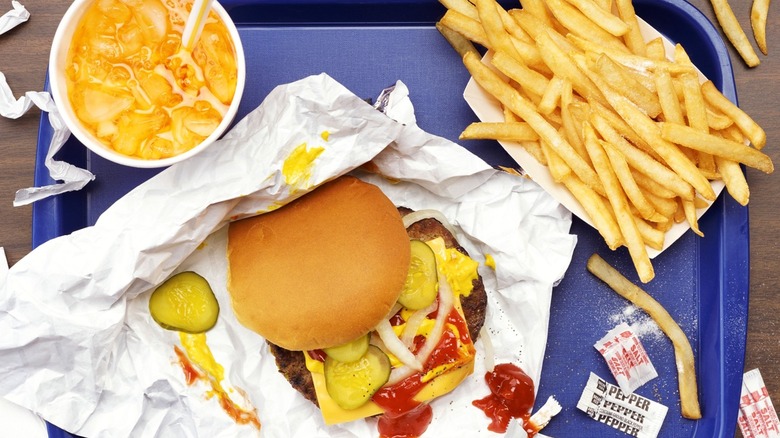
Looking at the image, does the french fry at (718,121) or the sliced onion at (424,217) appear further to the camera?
the sliced onion at (424,217)

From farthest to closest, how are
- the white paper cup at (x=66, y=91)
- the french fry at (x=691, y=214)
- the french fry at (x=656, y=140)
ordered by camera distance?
the french fry at (x=691, y=214) < the french fry at (x=656, y=140) < the white paper cup at (x=66, y=91)

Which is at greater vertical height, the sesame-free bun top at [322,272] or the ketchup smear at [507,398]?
the sesame-free bun top at [322,272]

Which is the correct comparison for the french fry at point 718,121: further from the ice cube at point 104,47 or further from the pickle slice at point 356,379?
the ice cube at point 104,47

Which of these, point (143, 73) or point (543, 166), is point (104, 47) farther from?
point (543, 166)

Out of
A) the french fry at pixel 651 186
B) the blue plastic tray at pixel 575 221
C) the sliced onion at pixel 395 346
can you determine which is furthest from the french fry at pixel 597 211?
the sliced onion at pixel 395 346

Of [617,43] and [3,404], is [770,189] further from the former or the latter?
[3,404]

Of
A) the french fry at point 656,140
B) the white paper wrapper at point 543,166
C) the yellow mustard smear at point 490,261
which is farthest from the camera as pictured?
the yellow mustard smear at point 490,261

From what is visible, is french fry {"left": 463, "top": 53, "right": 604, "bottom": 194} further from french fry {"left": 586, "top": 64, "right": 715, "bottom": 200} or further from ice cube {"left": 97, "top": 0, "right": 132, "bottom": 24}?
ice cube {"left": 97, "top": 0, "right": 132, "bottom": 24}
